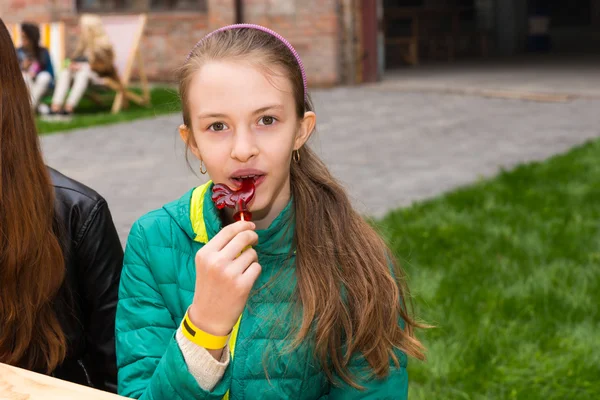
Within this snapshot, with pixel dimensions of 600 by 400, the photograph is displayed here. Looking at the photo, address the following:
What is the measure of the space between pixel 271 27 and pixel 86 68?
299 centimetres

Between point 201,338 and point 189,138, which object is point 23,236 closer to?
point 189,138

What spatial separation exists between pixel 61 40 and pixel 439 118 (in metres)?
5.05

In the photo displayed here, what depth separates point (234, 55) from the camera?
1.66 metres

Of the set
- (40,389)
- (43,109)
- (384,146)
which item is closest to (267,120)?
(40,389)

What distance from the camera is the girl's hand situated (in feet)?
4.54

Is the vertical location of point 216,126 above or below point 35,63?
above

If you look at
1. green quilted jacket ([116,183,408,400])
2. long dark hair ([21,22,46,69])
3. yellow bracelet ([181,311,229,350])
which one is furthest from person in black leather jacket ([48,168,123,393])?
long dark hair ([21,22,46,69])

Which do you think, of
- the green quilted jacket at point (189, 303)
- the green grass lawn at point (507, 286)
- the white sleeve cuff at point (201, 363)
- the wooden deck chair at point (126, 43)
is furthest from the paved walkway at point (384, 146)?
the white sleeve cuff at point (201, 363)

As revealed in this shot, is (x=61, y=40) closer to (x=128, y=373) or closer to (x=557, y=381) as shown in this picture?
(x=557, y=381)

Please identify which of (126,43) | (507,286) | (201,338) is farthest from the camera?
(126,43)

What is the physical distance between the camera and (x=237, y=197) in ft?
5.13

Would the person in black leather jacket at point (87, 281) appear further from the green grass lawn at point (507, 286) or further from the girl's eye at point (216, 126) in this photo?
the green grass lawn at point (507, 286)

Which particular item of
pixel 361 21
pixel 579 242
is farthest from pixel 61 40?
pixel 579 242

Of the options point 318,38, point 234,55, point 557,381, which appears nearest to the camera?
point 234,55
